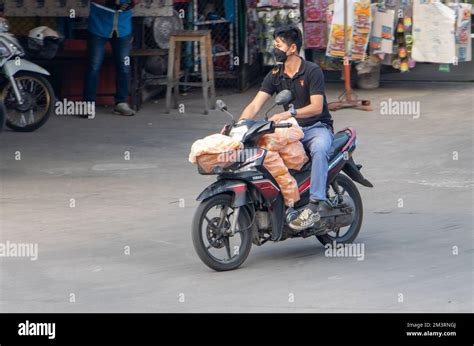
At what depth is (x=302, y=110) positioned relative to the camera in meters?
8.82

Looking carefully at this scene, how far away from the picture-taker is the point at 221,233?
27.8 feet

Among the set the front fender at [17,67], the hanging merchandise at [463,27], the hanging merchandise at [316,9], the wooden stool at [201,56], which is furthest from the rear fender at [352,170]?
the hanging merchandise at [316,9]

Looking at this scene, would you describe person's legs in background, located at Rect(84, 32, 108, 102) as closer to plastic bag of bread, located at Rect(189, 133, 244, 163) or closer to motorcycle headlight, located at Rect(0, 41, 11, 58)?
motorcycle headlight, located at Rect(0, 41, 11, 58)

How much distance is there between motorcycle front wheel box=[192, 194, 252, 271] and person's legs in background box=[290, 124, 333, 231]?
1.39 ft

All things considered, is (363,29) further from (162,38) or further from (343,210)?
(343,210)

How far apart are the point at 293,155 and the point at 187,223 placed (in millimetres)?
1852

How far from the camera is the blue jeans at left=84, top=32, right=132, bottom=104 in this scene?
593 inches

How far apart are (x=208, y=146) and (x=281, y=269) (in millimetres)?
1095

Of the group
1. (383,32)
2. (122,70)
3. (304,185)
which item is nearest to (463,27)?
(383,32)

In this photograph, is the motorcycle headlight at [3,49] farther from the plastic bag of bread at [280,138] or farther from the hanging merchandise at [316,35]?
the plastic bag of bread at [280,138]

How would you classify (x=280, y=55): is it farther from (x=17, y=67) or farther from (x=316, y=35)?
(x=316, y=35)

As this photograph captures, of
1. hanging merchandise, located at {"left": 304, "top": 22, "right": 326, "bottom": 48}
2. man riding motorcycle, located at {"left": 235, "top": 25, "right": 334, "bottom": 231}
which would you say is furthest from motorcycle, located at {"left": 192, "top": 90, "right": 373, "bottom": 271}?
hanging merchandise, located at {"left": 304, "top": 22, "right": 326, "bottom": 48}
